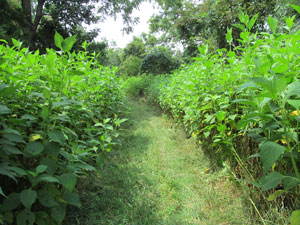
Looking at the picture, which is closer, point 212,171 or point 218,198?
point 218,198

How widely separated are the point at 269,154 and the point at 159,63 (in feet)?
48.2

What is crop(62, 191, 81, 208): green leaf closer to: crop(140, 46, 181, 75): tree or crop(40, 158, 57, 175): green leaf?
crop(40, 158, 57, 175): green leaf

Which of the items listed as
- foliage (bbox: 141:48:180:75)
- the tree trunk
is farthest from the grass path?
foliage (bbox: 141:48:180:75)

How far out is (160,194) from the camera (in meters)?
1.92

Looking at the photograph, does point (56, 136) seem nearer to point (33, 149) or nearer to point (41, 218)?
point (33, 149)

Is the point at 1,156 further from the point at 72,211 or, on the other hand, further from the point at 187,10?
the point at 187,10

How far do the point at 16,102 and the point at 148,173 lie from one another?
1721 mm

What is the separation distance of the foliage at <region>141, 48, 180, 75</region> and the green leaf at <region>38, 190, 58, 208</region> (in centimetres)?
1431

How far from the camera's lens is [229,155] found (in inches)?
Result: 72.9

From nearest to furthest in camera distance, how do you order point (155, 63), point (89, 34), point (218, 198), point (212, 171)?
point (218, 198) → point (212, 171) → point (89, 34) → point (155, 63)

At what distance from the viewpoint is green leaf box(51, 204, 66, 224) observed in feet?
3.37

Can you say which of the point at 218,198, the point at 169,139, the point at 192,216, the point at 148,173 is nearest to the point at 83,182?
the point at 148,173

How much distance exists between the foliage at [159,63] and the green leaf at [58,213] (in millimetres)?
14272

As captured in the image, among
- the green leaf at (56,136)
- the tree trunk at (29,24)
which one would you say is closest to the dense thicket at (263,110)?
the green leaf at (56,136)
